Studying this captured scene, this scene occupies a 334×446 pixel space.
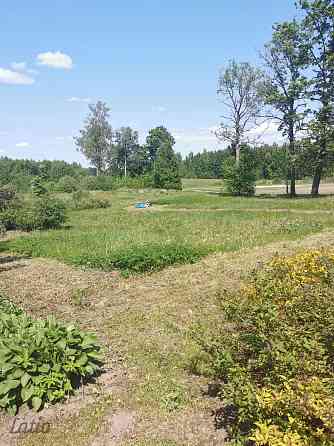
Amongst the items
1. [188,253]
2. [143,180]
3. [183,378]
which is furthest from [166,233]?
[143,180]

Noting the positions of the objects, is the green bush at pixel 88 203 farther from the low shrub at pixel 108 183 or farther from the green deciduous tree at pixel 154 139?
the green deciduous tree at pixel 154 139

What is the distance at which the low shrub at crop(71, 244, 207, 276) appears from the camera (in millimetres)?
9062

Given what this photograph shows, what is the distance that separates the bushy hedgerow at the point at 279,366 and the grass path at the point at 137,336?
43cm

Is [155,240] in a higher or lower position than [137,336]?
higher

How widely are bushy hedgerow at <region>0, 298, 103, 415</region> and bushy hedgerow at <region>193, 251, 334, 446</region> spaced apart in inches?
52.2

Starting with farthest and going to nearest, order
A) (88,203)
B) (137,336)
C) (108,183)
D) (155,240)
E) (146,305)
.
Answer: (108,183) < (88,203) < (155,240) < (146,305) < (137,336)

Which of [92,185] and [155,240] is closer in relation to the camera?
[155,240]

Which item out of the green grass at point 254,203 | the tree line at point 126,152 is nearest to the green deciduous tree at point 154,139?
the tree line at point 126,152

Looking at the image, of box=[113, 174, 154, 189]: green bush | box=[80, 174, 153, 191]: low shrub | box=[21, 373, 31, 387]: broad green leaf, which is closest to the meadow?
box=[21, 373, 31, 387]: broad green leaf

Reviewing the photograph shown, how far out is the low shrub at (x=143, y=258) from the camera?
9062 mm

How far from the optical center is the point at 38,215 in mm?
17156

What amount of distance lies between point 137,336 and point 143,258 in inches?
144

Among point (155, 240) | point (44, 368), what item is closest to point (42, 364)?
point (44, 368)

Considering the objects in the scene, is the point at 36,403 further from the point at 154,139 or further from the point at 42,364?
the point at 154,139
